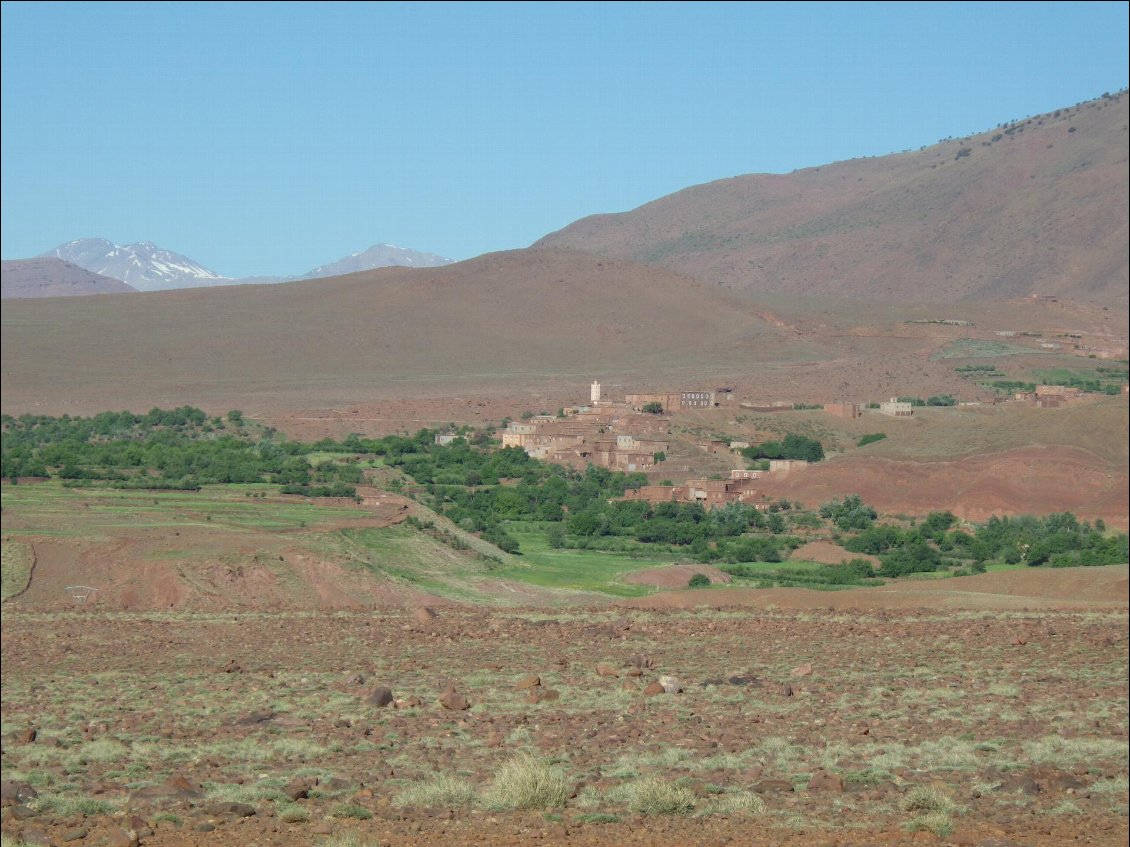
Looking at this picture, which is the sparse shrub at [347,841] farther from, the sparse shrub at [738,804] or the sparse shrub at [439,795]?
the sparse shrub at [738,804]

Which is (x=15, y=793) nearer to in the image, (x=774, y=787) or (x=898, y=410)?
(x=774, y=787)

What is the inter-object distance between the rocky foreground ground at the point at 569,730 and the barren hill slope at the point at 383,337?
2646 inches

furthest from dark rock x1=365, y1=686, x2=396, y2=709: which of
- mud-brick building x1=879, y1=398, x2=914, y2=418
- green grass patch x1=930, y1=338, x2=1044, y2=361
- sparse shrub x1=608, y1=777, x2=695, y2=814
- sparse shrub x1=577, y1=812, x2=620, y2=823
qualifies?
green grass patch x1=930, y1=338, x2=1044, y2=361

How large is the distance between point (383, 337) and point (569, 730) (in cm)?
10448

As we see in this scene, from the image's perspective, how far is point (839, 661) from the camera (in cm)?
2445

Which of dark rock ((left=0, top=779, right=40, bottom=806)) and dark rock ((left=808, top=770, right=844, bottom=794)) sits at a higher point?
dark rock ((left=0, top=779, right=40, bottom=806))

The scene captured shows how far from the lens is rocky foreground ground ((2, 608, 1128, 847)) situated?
1391 cm

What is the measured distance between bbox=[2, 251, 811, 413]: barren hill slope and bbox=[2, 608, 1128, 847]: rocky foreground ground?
220 ft

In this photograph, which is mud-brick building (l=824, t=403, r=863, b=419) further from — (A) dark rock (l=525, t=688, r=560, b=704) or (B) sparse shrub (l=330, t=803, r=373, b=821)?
(B) sparse shrub (l=330, t=803, r=373, b=821)

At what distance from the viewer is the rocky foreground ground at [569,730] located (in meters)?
13.9

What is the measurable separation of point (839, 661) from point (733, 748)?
708 centimetres

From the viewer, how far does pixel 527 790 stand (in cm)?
1427

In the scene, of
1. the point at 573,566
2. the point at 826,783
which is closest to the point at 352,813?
the point at 826,783

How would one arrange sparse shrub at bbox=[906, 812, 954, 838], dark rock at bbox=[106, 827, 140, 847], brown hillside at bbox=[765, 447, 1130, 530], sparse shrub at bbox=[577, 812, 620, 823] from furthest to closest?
brown hillside at bbox=[765, 447, 1130, 530], sparse shrub at bbox=[577, 812, 620, 823], sparse shrub at bbox=[906, 812, 954, 838], dark rock at bbox=[106, 827, 140, 847]
